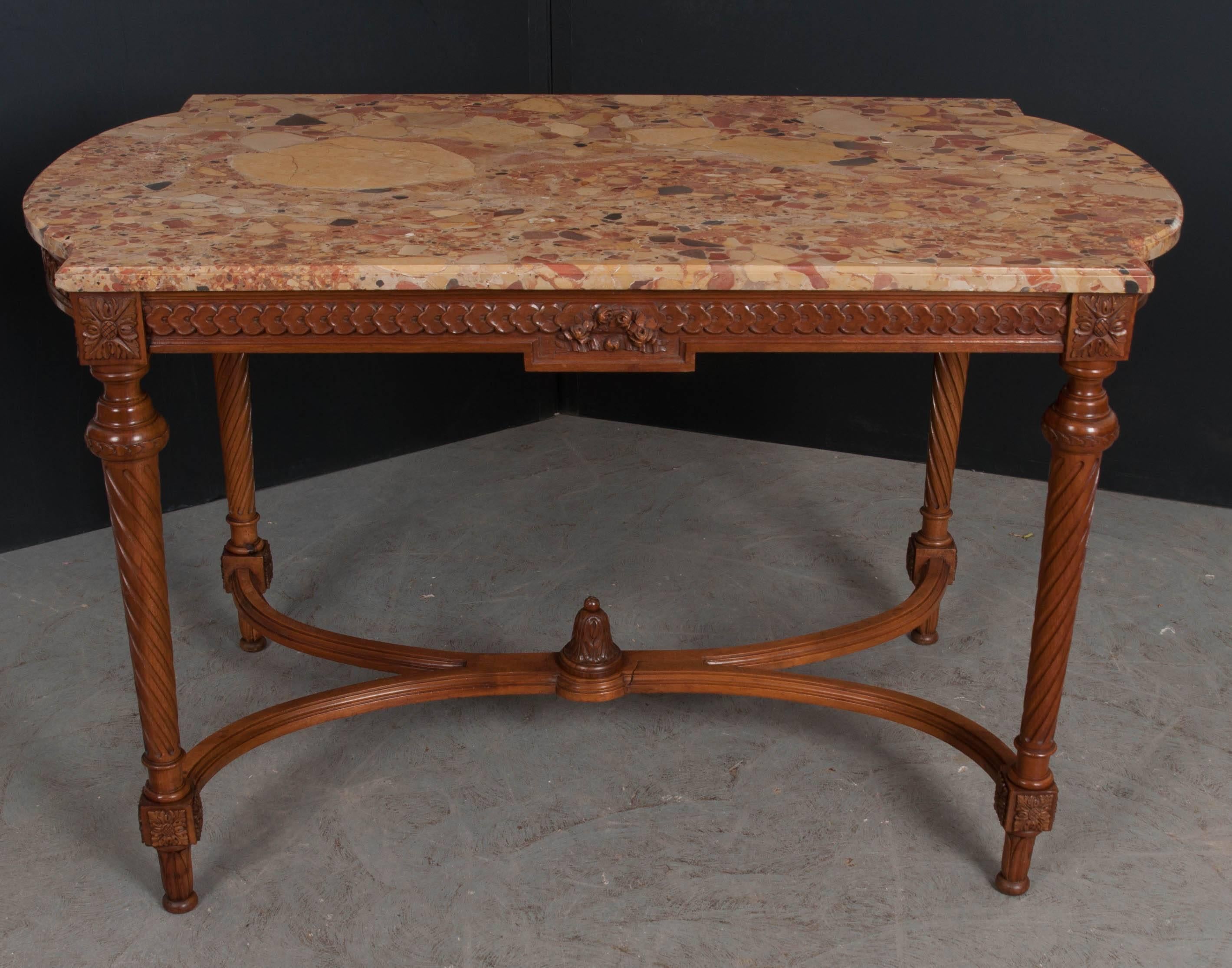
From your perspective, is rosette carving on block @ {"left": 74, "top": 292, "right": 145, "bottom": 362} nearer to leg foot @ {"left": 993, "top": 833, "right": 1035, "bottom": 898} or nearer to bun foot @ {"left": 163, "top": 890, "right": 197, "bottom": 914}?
bun foot @ {"left": 163, "top": 890, "right": 197, "bottom": 914}

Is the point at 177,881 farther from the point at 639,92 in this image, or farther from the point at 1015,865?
the point at 639,92

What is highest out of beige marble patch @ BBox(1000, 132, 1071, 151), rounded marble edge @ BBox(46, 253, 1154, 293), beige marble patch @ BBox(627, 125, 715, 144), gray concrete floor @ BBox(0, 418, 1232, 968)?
beige marble patch @ BBox(1000, 132, 1071, 151)

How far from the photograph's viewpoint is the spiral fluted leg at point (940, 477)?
2902 millimetres

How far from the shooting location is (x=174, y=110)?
11.7ft

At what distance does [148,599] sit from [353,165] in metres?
0.86

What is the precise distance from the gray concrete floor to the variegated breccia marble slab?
1.09 m

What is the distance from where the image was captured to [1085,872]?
8.02 ft

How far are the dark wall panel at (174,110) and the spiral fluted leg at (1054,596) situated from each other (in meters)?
2.37

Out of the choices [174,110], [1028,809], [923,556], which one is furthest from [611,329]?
[174,110]

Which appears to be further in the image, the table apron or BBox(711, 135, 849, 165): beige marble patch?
BBox(711, 135, 849, 165): beige marble patch

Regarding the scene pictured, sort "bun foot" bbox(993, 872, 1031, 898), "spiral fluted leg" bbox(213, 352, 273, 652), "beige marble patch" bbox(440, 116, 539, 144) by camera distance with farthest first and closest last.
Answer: "spiral fluted leg" bbox(213, 352, 273, 652), "beige marble patch" bbox(440, 116, 539, 144), "bun foot" bbox(993, 872, 1031, 898)

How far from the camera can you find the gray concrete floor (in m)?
2.30

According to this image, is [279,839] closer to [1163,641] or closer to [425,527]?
[425,527]

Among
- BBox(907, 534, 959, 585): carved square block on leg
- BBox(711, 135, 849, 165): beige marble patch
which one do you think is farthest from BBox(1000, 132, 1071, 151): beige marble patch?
BBox(907, 534, 959, 585): carved square block on leg
